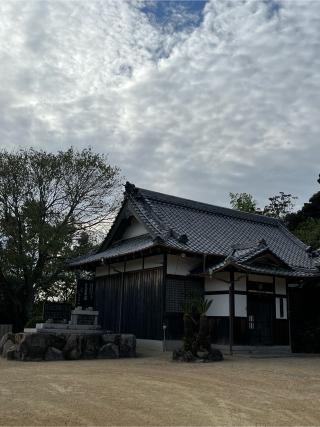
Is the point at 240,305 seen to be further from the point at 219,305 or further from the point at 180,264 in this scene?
the point at 180,264

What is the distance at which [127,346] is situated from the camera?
15.7 metres

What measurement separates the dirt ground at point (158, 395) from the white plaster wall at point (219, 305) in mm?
5090

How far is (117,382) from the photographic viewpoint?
366 inches

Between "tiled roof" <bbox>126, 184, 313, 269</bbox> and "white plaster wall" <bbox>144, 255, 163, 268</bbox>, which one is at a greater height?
"tiled roof" <bbox>126, 184, 313, 269</bbox>

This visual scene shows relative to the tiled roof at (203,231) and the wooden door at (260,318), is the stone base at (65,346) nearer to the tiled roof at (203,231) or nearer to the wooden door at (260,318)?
the tiled roof at (203,231)

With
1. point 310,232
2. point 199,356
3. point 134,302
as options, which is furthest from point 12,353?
point 310,232

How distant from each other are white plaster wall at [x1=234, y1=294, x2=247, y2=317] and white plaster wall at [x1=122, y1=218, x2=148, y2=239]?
5665mm

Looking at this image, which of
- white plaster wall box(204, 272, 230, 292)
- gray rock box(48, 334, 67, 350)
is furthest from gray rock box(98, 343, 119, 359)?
white plaster wall box(204, 272, 230, 292)

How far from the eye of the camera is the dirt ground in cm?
627

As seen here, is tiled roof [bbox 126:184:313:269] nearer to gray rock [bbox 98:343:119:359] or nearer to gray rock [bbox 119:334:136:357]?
gray rock [bbox 119:334:136:357]

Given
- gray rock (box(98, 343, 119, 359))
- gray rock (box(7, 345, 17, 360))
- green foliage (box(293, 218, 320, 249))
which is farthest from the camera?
green foliage (box(293, 218, 320, 249))

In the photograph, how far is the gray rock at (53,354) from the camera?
1444 centimetres

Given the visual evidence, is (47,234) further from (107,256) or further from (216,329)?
(216,329)

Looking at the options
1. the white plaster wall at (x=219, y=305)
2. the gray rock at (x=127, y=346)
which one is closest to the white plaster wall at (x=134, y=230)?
the white plaster wall at (x=219, y=305)
